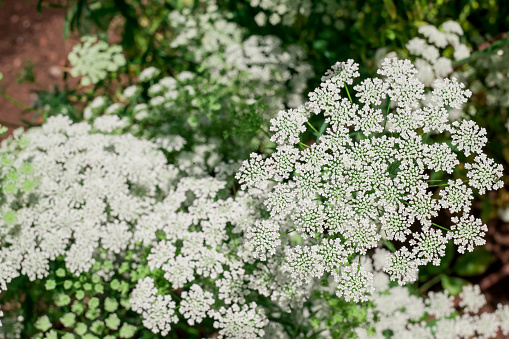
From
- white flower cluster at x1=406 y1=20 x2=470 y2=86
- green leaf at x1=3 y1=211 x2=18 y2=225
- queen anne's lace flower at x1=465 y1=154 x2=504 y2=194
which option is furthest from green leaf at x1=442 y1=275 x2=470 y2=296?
green leaf at x1=3 y1=211 x2=18 y2=225

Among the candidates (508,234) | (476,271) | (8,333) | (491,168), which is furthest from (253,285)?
(508,234)

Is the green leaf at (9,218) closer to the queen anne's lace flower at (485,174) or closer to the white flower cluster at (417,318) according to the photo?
the white flower cluster at (417,318)

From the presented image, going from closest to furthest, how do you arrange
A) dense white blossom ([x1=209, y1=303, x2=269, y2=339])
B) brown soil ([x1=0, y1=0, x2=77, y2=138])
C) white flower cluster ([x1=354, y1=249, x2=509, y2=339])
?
dense white blossom ([x1=209, y1=303, x2=269, y2=339])
white flower cluster ([x1=354, y1=249, x2=509, y2=339])
brown soil ([x1=0, y1=0, x2=77, y2=138])

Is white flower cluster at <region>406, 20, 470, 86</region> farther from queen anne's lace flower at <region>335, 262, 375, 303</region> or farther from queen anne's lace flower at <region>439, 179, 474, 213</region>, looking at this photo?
queen anne's lace flower at <region>335, 262, 375, 303</region>

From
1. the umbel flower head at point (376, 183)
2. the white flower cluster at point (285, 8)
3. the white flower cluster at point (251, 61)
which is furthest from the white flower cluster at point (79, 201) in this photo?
the white flower cluster at point (285, 8)

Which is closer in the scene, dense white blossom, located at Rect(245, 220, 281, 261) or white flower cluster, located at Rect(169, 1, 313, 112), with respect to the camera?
dense white blossom, located at Rect(245, 220, 281, 261)

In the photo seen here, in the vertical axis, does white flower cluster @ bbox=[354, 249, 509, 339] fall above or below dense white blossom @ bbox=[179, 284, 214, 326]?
above

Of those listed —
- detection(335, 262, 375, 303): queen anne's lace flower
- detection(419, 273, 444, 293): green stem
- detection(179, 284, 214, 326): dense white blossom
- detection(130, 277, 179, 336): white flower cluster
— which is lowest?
detection(130, 277, 179, 336): white flower cluster
